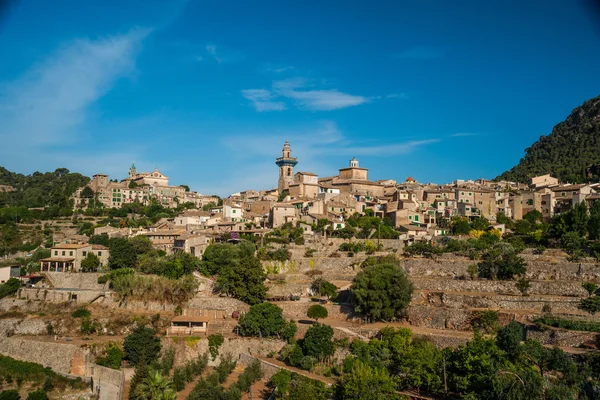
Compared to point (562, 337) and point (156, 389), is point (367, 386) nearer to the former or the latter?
point (156, 389)

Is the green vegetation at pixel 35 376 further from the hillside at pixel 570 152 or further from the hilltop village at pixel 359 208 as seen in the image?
the hillside at pixel 570 152

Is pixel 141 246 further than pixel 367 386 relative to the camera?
Yes

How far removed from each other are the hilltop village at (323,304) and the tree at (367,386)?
3.2 inches

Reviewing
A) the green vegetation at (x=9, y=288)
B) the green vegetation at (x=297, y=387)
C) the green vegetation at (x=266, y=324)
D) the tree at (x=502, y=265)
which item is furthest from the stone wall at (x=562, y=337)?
the green vegetation at (x=9, y=288)

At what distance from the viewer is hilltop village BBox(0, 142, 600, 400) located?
21359 millimetres

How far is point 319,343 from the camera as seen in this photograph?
81.9ft

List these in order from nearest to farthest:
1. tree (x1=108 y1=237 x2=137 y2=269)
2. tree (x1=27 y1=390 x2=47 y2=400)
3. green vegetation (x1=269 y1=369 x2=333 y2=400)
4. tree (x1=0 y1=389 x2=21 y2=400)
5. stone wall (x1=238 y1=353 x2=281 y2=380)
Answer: green vegetation (x1=269 y1=369 x2=333 y2=400), tree (x1=0 y1=389 x2=21 y2=400), tree (x1=27 y1=390 x2=47 y2=400), stone wall (x1=238 y1=353 x2=281 y2=380), tree (x1=108 y1=237 x2=137 y2=269)

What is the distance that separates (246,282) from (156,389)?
1138cm

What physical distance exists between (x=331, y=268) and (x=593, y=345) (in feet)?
57.6

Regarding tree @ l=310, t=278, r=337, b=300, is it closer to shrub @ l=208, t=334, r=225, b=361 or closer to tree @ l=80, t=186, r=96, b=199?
shrub @ l=208, t=334, r=225, b=361

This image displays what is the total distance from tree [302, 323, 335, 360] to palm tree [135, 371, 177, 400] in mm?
6274

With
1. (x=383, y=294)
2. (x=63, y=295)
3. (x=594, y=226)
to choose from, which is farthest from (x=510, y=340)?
(x=63, y=295)

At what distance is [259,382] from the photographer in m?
24.8

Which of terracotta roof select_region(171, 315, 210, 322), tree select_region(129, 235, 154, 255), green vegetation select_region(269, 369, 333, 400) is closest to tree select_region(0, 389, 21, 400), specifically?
Answer: terracotta roof select_region(171, 315, 210, 322)
